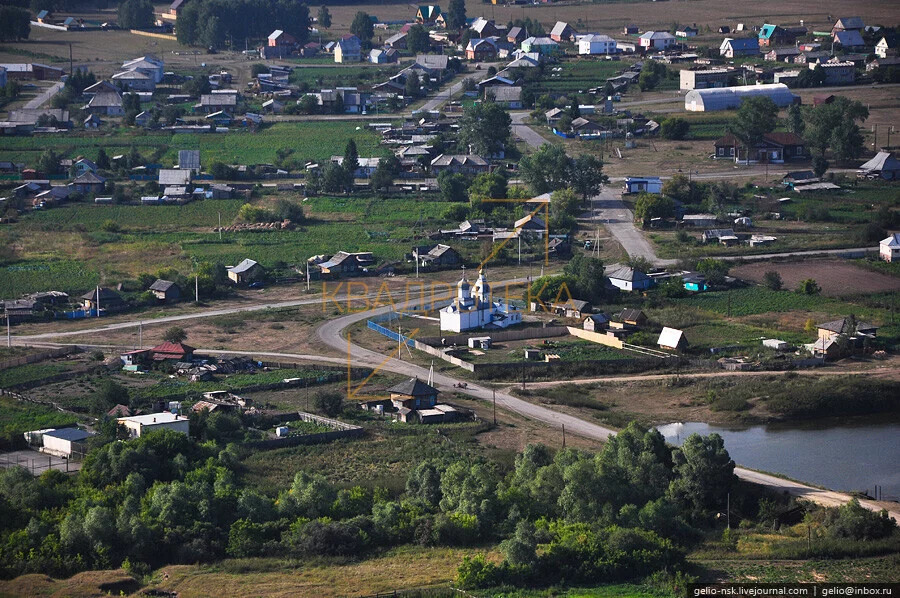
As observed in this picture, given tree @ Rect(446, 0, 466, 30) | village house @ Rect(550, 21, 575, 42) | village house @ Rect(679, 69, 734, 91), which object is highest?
tree @ Rect(446, 0, 466, 30)

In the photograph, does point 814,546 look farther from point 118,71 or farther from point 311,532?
point 118,71

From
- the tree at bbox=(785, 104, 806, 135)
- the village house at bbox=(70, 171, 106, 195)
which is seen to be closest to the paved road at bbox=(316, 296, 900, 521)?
the village house at bbox=(70, 171, 106, 195)

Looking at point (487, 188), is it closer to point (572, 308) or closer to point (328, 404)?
point (572, 308)

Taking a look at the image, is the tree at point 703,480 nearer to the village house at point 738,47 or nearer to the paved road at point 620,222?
the paved road at point 620,222

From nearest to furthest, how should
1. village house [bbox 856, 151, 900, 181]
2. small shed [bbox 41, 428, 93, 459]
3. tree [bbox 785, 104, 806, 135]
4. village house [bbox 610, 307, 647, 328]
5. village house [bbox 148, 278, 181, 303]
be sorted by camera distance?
small shed [bbox 41, 428, 93, 459] < village house [bbox 610, 307, 647, 328] < village house [bbox 148, 278, 181, 303] < village house [bbox 856, 151, 900, 181] < tree [bbox 785, 104, 806, 135]

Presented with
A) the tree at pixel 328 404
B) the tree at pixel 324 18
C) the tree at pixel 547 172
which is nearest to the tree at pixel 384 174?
the tree at pixel 547 172

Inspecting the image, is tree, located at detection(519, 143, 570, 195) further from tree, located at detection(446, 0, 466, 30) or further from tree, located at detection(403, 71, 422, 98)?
tree, located at detection(446, 0, 466, 30)
